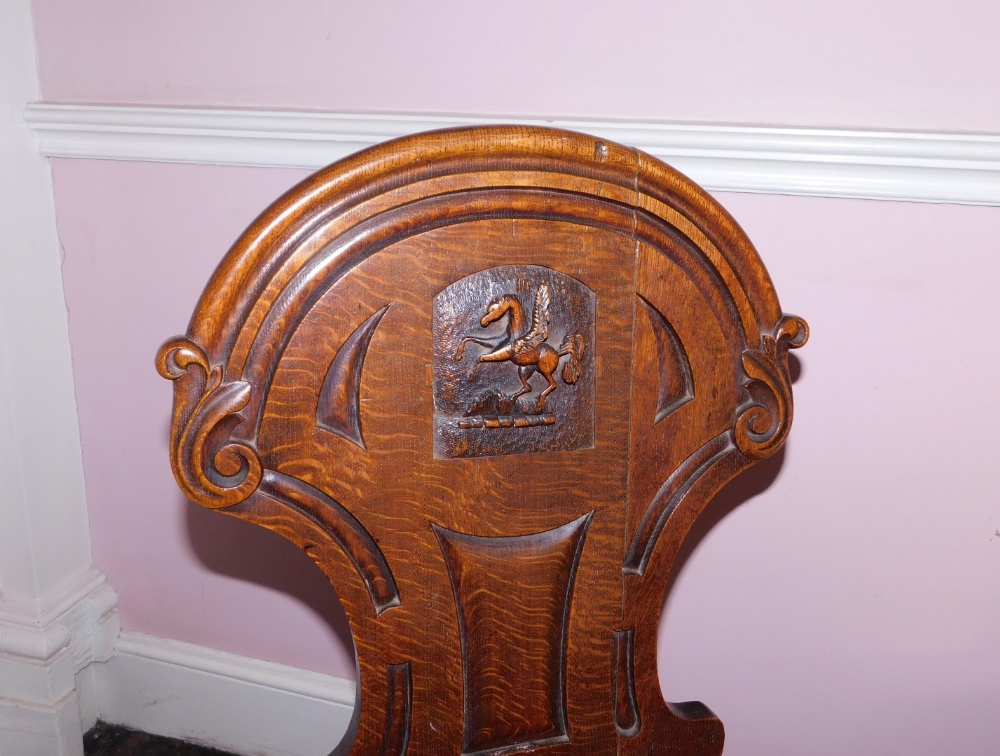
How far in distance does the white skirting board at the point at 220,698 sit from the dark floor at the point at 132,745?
0.05 feet

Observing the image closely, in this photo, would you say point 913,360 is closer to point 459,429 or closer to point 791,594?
A: point 791,594

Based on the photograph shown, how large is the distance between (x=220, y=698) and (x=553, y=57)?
48.8 inches

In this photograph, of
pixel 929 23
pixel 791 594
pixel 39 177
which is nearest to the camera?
pixel 929 23

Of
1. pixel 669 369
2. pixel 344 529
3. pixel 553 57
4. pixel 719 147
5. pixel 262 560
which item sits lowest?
pixel 262 560

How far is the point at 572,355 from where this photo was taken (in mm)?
814

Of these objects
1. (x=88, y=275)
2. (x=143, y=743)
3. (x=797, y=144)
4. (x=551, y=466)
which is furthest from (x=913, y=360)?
(x=143, y=743)

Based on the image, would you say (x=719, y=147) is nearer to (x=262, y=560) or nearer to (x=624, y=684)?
(x=624, y=684)

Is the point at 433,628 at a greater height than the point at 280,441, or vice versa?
the point at 280,441

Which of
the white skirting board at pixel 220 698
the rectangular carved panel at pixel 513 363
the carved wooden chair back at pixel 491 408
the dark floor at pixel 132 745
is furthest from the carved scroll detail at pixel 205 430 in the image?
the dark floor at pixel 132 745

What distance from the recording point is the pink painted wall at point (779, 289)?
1.27 meters

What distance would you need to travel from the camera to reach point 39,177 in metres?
1.59

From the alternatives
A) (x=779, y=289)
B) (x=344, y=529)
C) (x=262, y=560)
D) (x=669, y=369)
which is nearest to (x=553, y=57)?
(x=779, y=289)

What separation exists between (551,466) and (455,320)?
15cm

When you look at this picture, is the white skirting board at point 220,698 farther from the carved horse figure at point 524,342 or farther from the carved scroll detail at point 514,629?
the carved horse figure at point 524,342
